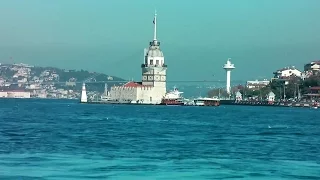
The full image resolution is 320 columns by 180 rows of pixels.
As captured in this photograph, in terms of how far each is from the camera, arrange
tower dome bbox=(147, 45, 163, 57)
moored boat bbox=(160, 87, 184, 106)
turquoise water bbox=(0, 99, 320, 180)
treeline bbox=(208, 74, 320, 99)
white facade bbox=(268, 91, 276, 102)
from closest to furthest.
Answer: turquoise water bbox=(0, 99, 320, 180) → moored boat bbox=(160, 87, 184, 106) → treeline bbox=(208, 74, 320, 99) → white facade bbox=(268, 91, 276, 102) → tower dome bbox=(147, 45, 163, 57)

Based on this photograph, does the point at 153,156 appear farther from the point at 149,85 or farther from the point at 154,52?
the point at 154,52

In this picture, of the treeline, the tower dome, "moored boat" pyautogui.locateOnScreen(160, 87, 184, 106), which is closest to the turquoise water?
"moored boat" pyautogui.locateOnScreen(160, 87, 184, 106)

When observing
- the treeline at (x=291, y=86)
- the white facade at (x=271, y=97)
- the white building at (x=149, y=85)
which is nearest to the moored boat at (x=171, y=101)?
the white building at (x=149, y=85)

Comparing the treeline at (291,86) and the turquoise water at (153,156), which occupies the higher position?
the treeline at (291,86)

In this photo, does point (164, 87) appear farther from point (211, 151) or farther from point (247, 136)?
point (211, 151)

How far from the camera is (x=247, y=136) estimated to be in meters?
48.4

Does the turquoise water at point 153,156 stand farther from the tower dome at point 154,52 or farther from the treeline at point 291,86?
the tower dome at point 154,52

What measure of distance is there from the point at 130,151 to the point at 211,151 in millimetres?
3403

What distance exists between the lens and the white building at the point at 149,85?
174125 mm

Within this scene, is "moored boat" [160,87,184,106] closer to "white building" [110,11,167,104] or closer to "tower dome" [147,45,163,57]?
"white building" [110,11,167,104]

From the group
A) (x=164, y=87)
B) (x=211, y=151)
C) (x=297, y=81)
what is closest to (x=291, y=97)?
(x=297, y=81)

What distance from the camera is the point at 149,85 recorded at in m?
177

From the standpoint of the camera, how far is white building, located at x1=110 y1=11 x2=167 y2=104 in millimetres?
174125

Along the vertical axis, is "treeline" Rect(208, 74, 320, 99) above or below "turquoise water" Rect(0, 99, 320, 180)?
above
